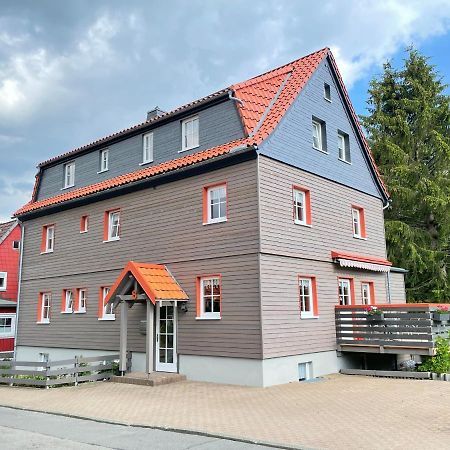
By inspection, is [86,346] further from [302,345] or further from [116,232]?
[302,345]

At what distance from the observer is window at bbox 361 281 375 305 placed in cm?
1975

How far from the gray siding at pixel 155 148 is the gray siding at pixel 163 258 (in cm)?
130

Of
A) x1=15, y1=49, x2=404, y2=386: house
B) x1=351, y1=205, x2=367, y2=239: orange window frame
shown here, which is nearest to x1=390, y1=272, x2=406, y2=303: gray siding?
x1=15, y1=49, x2=404, y2=386: house

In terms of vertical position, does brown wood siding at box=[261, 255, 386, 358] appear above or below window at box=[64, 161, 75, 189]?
below

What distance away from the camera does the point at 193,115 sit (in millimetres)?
17672

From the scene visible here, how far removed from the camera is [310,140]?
1769 centimetres

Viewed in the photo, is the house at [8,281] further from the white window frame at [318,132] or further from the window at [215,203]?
the white window frame at [318,132]

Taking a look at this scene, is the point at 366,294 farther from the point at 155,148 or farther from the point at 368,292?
the point at 155,148

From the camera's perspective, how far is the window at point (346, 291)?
1842 cm

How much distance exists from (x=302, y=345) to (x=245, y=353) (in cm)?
232

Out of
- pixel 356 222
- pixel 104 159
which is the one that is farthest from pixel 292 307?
pixel 104 159

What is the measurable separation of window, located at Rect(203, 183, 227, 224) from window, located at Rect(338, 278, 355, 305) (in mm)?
5670

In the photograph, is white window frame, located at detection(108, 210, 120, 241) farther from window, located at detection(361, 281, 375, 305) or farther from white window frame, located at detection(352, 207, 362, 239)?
window, located at detection(361, 281, 375, 305)

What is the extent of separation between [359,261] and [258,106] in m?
6.97
